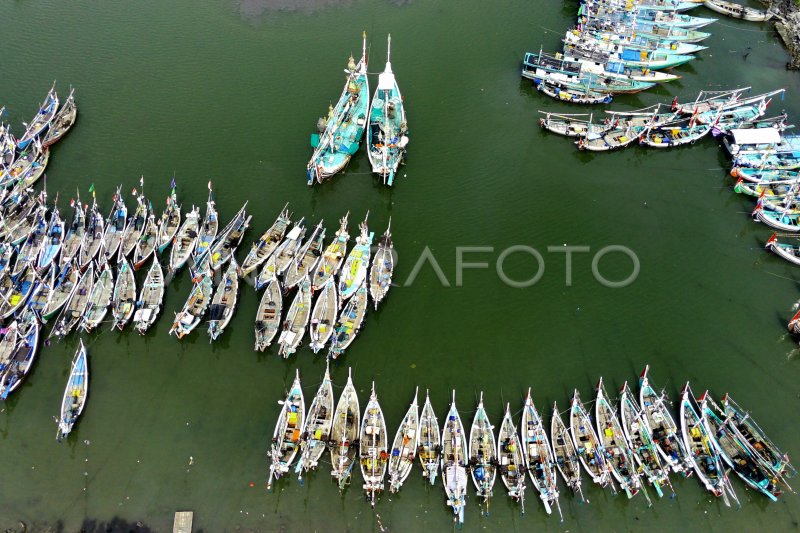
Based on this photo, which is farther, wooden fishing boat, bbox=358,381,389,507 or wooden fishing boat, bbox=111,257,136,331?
wooden fishing boat, bbox=111,257,136,331

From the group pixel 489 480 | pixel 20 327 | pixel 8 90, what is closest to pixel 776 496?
pixel 489 480

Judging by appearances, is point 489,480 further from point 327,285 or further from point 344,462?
point 327,285

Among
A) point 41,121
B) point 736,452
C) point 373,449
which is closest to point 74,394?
point 373,449

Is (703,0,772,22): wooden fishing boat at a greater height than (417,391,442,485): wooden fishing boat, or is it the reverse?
(703,0,772,22): wooden fishing boat

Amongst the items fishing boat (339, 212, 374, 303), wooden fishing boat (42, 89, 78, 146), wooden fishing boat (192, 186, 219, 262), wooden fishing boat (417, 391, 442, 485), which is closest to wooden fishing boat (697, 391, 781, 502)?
wooden fishing boat (417, 391, 442, 485)

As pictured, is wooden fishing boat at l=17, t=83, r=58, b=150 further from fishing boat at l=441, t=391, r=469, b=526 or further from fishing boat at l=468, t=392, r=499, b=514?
fishing boat at l=468, t=392, r=499, b=514

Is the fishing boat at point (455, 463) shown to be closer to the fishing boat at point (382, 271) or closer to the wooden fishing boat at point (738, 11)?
the fishing boat at point (382, 271)
